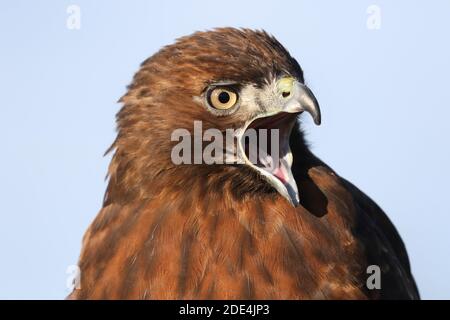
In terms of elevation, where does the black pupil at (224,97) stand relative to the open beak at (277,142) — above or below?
above

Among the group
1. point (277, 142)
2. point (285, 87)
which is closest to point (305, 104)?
point (285, 87)

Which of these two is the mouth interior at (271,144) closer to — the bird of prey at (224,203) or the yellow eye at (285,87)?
the bird of prey at (224,203)

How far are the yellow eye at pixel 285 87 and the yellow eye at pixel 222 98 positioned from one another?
24 cm

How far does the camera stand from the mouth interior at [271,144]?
640 cm

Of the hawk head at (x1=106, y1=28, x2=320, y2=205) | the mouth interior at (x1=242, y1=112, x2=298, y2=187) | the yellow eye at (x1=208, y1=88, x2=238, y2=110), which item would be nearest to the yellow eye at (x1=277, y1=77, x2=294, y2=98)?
the hawk head at (x1=106, y1=28, x2=320, y2=205)

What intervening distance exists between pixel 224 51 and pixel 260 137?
500 mm

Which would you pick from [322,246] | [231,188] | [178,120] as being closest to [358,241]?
[322,246]

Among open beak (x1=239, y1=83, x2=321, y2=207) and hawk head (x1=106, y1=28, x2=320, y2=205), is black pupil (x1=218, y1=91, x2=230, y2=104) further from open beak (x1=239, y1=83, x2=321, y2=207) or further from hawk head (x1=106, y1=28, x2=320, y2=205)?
open beak (x1=239, y1=83, x2=321, y2=207)

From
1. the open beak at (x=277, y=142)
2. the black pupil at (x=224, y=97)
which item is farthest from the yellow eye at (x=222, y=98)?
the open beak at (x=277, y=142)

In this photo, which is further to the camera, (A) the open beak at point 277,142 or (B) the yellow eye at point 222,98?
(B) the yellow eye at point 222,98

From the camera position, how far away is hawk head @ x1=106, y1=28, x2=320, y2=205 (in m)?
6.34

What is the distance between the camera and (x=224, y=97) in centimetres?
641

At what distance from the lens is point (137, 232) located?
20.9ft
